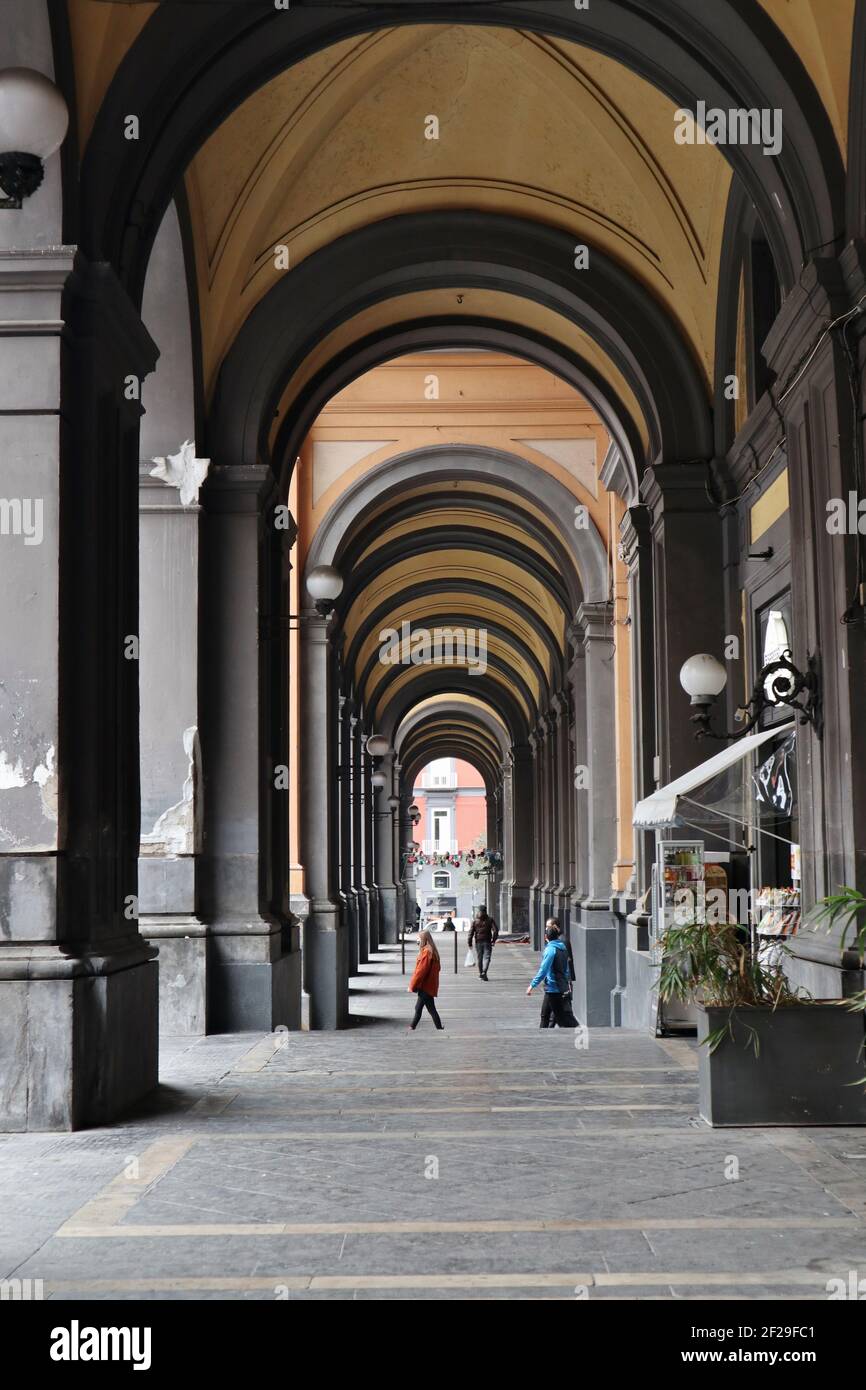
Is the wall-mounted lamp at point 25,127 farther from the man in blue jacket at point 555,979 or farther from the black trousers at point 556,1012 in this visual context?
the black trousers at point 556,1012

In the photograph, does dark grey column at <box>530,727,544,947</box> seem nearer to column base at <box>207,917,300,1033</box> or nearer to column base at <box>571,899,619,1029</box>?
column base at <box>571,899,619,1029</box>

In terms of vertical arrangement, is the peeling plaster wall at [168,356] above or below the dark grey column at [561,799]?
above

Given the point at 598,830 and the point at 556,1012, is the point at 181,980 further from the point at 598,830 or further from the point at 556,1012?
the point at 598,830

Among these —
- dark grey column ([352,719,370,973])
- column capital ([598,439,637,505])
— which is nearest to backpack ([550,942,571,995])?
column capital ([598,439,637,505])

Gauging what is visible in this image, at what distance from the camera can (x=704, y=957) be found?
6.29 metres

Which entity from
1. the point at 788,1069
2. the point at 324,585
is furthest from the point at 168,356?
the point at 788,1069

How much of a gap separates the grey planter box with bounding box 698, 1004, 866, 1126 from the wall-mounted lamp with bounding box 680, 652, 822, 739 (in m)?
1.87

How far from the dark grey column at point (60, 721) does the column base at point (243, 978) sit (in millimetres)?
3349

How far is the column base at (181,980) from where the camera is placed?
10.1 meters

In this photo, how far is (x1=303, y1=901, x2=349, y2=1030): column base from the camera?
628 inches

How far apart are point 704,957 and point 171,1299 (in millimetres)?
3123

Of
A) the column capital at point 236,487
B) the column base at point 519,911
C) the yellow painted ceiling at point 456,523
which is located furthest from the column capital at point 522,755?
the column capital at point 236,487

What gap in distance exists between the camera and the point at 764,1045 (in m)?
6.26

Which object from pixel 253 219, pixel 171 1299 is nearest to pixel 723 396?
pixel 253 219
